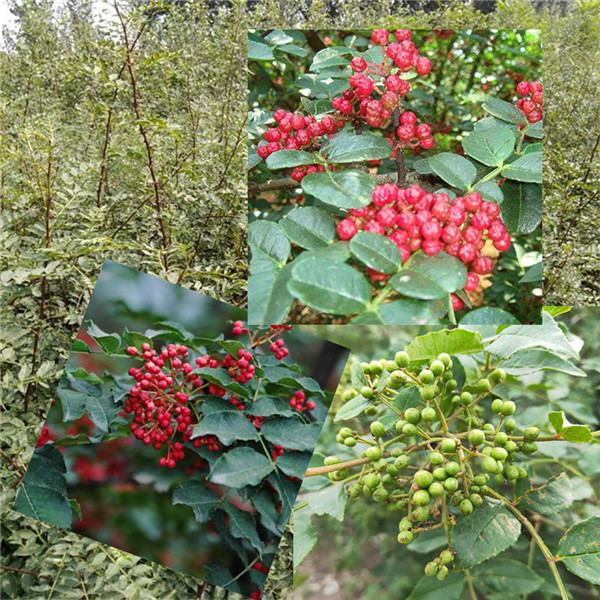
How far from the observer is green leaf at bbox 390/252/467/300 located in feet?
3.55

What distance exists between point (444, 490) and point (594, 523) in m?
0.18

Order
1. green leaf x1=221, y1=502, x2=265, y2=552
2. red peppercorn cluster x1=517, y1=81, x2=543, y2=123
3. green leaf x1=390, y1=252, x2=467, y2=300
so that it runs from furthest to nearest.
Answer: red peppercorn cluster x1=517, y1=81, x2=543, y2=123 → green leaf x1=390, y1=252, x2=467, y2=300 → green leaf x1=221, y1=502, x2=265, y2=552

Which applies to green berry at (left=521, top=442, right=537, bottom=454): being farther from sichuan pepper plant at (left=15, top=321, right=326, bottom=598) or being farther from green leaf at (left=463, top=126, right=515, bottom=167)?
green leaf at (left=463, top=126, right=515, bottom=167)

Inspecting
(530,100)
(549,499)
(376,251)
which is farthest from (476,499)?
(530,100)

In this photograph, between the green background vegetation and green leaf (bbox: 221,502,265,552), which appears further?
the green background vegetation

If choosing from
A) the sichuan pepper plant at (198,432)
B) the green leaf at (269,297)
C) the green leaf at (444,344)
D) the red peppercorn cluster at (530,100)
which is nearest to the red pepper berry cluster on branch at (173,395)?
the sichuan pepper plant at (198,432)

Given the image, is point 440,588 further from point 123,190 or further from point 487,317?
point 123,190

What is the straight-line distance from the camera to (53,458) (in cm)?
103

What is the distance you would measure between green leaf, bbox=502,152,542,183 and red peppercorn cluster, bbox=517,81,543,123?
0.13 m

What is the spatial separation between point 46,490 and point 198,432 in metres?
0.27

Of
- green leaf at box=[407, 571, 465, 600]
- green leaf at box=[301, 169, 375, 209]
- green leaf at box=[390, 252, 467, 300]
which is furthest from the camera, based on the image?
green leaf at box=[301, 169, 375, 209]

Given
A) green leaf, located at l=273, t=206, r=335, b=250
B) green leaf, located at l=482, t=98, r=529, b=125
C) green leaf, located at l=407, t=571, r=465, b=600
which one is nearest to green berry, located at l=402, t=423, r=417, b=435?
green leaf, located at l=407, t=571, r=465, b=600

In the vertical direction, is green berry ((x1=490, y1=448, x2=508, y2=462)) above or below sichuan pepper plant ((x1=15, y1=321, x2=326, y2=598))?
above

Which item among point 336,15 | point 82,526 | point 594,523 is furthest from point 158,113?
point 594,523
